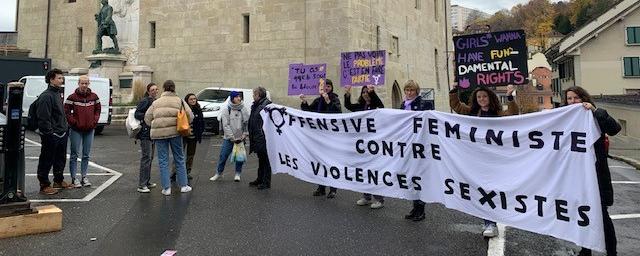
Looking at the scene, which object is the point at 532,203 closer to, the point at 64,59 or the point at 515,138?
the point at 515,138

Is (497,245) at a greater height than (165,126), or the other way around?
(165,126)

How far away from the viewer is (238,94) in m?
8.93

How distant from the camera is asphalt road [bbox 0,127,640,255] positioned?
499 centimetres

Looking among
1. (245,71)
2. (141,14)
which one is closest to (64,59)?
(141,14)

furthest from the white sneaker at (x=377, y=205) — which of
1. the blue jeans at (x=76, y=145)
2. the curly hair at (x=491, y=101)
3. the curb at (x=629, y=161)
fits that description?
the curb at (x=629, y=161)

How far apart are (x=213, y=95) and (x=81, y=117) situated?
1168 cm

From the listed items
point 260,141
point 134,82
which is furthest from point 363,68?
point 134,82

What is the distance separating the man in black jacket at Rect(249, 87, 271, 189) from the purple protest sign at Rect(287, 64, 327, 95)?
3.34m

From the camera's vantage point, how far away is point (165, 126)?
24.6 feet

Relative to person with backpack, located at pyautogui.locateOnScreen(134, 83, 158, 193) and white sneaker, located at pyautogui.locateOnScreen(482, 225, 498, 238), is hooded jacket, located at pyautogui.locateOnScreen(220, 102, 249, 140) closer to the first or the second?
person with backpack, located at pyautogui.locateOnScreen(134, 83, 158, 193)

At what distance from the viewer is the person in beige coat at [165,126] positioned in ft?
24.6

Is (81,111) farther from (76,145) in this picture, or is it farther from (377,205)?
(377,205)

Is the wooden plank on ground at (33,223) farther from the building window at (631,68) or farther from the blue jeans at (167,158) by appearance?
the building window at (631,68)

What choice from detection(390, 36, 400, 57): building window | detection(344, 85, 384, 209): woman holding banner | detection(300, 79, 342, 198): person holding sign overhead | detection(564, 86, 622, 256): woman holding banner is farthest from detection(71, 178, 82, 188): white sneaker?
detection(390, 36, 400, 57): building window
